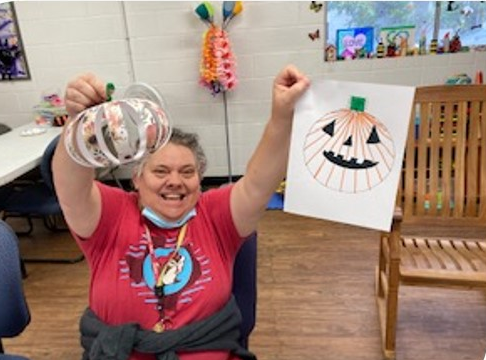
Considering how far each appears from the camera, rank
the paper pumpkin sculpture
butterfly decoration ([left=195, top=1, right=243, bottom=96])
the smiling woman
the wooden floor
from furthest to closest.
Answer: butterfly decoration ([left=195, top=1, right=243, bottom=96]) → the wooden floor → the smiling woman → the paper pumpkin sculpture

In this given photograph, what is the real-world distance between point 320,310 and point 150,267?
133 centimetres

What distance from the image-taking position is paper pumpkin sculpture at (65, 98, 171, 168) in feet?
2.48

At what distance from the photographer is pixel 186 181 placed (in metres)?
1.14

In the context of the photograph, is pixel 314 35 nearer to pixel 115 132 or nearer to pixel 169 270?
pixel 169 270

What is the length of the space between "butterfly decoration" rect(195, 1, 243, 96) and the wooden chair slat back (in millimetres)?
1729

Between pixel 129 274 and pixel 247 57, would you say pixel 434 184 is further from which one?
pixel 247 57

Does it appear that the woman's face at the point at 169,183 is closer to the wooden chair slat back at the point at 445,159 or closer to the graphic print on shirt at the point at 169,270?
the graphic print on shirt at the point at 169,270

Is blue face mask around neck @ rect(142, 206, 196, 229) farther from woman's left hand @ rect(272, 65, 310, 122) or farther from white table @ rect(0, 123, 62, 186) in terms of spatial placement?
white table @ rect(0, 123, 62, 186)

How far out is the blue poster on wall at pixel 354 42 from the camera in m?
3.31

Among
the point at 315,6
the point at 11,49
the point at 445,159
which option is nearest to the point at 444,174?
the point at 445,159

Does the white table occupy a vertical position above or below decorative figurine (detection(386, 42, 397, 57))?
below

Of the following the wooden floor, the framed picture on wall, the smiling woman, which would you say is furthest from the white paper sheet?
the framed picture on wall

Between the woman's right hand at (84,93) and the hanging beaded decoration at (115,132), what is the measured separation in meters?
0.03

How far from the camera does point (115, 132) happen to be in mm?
755
